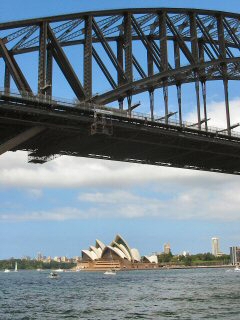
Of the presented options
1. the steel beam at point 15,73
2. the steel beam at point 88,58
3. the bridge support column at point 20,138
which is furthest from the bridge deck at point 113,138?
the steel beam at point 88,58

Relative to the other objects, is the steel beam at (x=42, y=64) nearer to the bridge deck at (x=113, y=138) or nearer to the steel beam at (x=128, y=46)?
the bridge deck at (x=113, y=138)

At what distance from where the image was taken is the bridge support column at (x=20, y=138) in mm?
35497

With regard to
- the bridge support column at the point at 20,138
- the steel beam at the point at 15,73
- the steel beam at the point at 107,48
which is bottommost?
the bridge support column at the point at 20,138

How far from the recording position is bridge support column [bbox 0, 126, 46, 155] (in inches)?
1398

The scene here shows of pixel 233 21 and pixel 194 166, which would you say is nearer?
pixel 194 166

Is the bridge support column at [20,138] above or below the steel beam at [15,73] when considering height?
below

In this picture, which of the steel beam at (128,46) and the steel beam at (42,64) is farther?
the steel beam at (128,46)

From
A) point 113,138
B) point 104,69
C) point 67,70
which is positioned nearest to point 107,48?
point 104,69

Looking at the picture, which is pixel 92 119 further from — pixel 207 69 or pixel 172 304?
pixel 207 69

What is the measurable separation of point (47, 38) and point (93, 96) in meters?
5.98

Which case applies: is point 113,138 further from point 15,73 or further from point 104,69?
point 15,73

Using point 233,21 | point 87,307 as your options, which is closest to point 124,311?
point 87,307

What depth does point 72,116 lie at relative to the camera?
1535 inches

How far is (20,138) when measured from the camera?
3703cm
